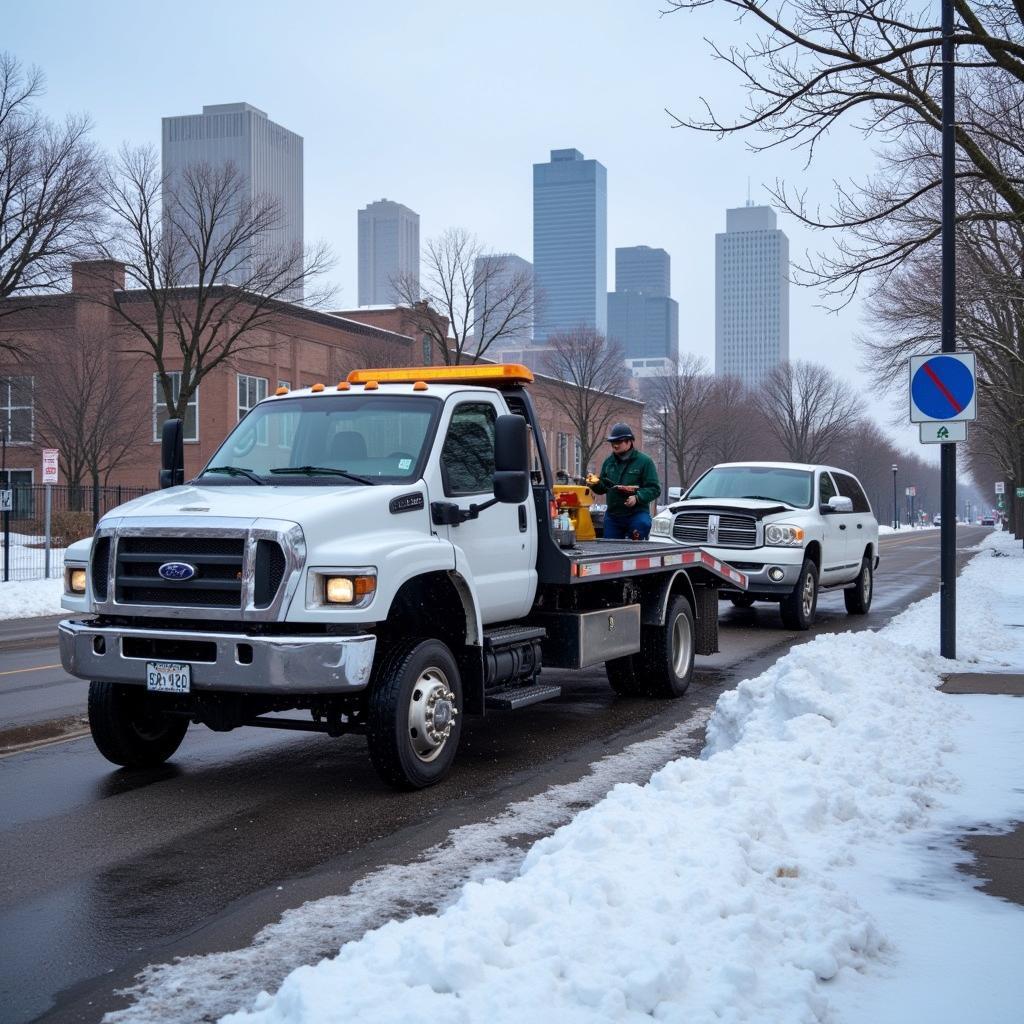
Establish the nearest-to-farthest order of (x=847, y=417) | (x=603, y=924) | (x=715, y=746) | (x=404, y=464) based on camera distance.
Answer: (x=603, y=924) < (x=404, y=464) < (x=715, y=746) < (x=847, y=417)

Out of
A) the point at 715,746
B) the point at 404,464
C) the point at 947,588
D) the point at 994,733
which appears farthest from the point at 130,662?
the point at 947,588

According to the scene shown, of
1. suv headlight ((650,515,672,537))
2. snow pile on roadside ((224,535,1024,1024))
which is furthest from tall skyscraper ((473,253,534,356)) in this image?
snow pile on roadside ((224,535,1024,1024))

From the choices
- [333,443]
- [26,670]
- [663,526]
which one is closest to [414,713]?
[333,443]

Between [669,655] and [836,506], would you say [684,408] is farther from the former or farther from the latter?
[669,655]

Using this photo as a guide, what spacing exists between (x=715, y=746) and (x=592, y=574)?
1607 mm

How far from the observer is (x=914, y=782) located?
6336 millimetres

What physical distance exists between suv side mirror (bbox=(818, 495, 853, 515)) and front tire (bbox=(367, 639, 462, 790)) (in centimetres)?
1021

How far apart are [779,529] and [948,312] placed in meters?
4.41

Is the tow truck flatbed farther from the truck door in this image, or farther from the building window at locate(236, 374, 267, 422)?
the building window at locate(236, 374, 267, 422)

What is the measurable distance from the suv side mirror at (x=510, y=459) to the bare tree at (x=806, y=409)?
228 ft

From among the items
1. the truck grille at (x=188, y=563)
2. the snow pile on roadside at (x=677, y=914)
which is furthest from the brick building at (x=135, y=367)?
the snow pile on roadside at (x=677, y=914)

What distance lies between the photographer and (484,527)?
25.6 feet

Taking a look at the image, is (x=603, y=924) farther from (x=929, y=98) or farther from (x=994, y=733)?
(x=929, y=98)

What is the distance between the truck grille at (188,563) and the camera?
644cm
